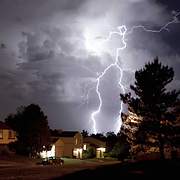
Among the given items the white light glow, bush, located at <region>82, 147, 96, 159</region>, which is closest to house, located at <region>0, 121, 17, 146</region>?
the white light glow

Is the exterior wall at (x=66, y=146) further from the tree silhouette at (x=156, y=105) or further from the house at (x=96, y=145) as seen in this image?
the tree silhouette at (x=156, y=105)

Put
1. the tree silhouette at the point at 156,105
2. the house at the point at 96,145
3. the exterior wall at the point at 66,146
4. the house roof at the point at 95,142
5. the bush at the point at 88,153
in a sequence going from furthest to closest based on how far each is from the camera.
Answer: the house roof at the point at 95,142 → the house at the point at 96,145 → the exterior wall at the point at 66,146 → the bush at the point at 88,153 → the tree silhouette at the point at 156,105

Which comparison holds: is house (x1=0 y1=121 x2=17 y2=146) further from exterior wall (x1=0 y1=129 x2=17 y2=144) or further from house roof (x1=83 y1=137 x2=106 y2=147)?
house roof (x1=83 y1=137 x2=106 y2=147)

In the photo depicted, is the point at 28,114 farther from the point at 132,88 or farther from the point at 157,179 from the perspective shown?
the point at 157,179

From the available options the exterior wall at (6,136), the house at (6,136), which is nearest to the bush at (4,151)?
the house at (6,136)

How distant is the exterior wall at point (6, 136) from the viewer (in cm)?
7706

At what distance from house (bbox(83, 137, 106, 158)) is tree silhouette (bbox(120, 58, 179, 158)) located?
46.6m

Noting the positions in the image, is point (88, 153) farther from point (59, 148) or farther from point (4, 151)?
point (4, 151)

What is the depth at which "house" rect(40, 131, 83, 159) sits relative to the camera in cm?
8838

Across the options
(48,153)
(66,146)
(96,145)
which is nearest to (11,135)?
(48,153)

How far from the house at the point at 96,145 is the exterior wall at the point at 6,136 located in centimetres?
2024

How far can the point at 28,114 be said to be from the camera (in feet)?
234

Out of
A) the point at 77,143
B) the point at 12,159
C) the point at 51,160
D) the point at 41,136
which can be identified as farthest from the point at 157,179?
the point at 77,143

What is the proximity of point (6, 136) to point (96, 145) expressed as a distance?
1201 inches
